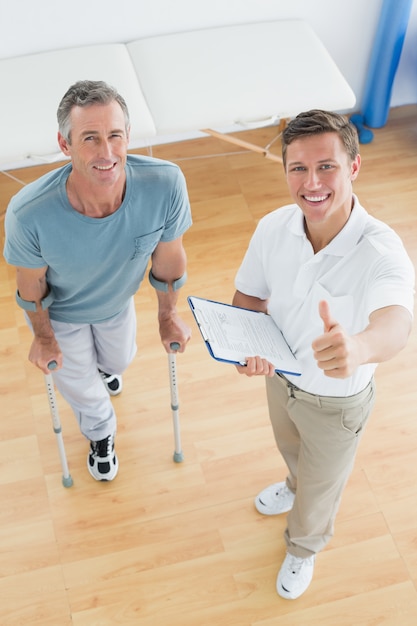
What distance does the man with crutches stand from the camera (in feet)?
6.03

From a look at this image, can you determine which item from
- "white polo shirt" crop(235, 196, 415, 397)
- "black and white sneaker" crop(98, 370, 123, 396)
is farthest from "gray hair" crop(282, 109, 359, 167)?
"black and white sneaker" crop(98, 370, 123, 396)

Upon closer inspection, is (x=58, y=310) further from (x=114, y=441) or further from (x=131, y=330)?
(x=114, y=441)

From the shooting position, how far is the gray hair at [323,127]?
5.40ft

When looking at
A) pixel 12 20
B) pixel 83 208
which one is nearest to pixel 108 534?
pixel 83 208

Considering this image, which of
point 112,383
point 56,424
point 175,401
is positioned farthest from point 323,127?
point 112,383

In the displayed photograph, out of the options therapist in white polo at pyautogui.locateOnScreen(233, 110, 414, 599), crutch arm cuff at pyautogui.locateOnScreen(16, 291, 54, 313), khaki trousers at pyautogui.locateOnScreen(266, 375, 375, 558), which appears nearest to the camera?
therapist in white polo at pyautogui.locateOnScreen(233, 110, 414, 599)

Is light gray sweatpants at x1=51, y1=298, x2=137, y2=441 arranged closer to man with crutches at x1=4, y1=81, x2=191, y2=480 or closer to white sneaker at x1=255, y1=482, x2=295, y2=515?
man with crutches at x1=4, y1=81, x2=191, y2=480

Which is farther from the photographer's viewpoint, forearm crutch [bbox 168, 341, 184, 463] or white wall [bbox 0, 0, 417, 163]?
white wall [bbox 0, 0, 417, 163]

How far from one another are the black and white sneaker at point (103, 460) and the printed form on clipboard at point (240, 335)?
78 centimetres

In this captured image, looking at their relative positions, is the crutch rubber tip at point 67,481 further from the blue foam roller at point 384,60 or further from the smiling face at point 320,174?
the blue foam roller at point 384,60

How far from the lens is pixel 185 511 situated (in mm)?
2494

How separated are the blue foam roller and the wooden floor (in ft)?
4.04

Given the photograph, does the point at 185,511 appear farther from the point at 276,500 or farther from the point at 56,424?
the point at 56,424

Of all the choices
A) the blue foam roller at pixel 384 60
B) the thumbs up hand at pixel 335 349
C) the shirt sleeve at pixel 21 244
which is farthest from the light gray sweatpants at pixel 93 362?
the blue foam roller at pixel 384 60
